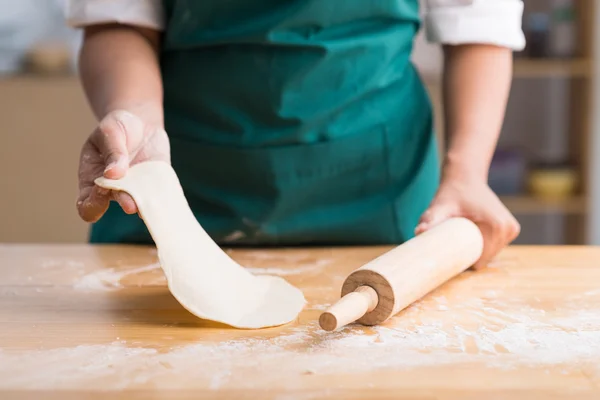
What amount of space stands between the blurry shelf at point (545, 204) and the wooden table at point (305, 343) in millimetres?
1658

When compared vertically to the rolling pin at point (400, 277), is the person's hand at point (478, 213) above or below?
below

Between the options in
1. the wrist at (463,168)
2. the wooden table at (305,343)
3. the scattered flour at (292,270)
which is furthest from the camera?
the wrist at (463,168)

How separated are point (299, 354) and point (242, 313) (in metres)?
0.11

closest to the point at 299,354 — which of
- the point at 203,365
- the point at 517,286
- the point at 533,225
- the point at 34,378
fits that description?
the point at 203,365

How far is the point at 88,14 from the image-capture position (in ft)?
3.26

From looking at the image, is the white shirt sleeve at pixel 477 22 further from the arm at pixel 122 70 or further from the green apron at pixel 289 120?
the arm at pixel 122 70

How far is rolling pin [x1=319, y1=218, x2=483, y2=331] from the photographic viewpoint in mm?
629

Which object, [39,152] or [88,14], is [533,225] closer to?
[39,152]

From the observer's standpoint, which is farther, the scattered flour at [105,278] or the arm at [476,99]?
the arm at [476,99]

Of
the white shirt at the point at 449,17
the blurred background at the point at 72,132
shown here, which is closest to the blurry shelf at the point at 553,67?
the blurred background at the point at 72,132

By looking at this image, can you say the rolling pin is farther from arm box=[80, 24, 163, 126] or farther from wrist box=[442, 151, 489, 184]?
arm box=[80, 24, 163, 126]

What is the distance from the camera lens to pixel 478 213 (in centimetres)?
92

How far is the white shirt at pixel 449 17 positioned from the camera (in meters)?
0.99

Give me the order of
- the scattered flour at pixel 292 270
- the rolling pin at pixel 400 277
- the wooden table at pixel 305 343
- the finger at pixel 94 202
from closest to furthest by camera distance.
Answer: the wooden table at pixel 305 343, the rolling pin at pixel 400 277, the finger at pixel 94 202, the scattered flour at pixel 292 270
